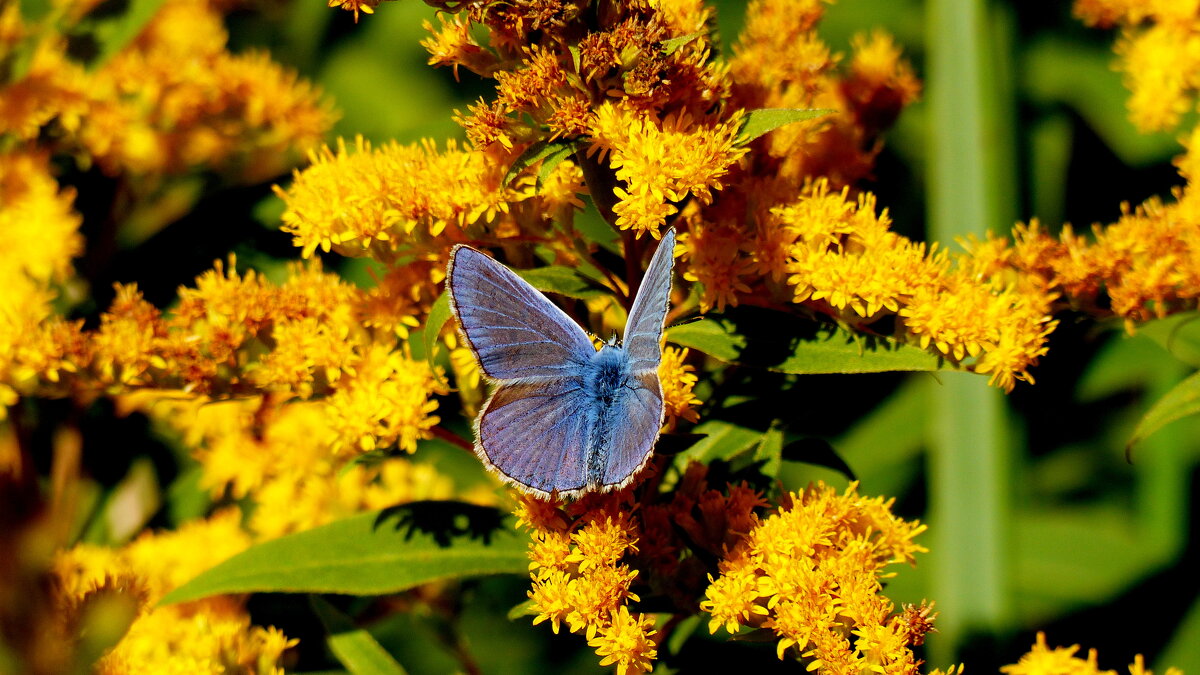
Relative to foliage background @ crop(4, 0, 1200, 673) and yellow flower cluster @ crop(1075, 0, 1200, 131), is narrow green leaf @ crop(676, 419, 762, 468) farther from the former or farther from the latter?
yellow flower cluster @ crop(1075, 0, 1200, 131)

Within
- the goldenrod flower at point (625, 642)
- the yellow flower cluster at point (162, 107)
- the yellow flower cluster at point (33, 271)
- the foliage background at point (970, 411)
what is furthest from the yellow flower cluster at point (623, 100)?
the yellow flower cluster at point (162, 107)

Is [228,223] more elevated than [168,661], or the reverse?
[228,223]

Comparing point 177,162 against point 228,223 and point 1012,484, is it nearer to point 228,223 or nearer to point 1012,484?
point 228,223

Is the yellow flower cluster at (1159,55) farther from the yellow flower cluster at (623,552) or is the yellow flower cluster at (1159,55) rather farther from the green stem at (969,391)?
the yellow flower cluster at (623,552)

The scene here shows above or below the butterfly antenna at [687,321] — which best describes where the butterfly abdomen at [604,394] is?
below

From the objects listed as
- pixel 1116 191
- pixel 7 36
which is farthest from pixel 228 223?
pixel 1116 191

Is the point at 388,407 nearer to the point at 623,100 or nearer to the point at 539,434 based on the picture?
the point at 539,434

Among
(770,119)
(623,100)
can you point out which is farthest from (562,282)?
(770,119)
